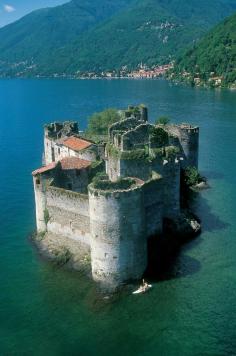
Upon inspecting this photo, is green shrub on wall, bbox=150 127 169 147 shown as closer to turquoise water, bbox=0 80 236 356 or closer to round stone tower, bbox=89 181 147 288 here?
round stone tower, bbox=89 181 147 288

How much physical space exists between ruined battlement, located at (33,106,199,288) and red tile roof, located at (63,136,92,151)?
7.64 feet

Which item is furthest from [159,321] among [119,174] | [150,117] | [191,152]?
[150,117]

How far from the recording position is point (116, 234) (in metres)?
34.3

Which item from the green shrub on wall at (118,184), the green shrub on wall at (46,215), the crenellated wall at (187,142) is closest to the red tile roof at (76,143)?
the crenellated wall at (187,142)

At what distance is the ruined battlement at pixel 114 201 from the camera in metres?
34.4

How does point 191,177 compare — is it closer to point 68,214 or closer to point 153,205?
point 153,205

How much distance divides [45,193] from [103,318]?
41.3 ft

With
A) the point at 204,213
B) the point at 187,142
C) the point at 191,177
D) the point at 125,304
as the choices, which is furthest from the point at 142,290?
the point at 187,142

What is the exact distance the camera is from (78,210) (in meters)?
38.3

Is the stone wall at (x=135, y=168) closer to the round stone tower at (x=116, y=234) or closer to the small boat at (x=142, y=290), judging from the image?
the round stone tower at (x=116, y=234)

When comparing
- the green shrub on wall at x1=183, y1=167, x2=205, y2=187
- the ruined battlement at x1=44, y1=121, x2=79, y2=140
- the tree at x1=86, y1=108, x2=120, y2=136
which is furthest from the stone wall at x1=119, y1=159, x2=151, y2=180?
the tree at x1=86, y1=108, x2=120, y2=136

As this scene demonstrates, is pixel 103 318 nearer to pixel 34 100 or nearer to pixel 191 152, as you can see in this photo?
pixel 191 152

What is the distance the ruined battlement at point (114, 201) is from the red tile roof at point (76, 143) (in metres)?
2.33

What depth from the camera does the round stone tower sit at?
33.8 m
